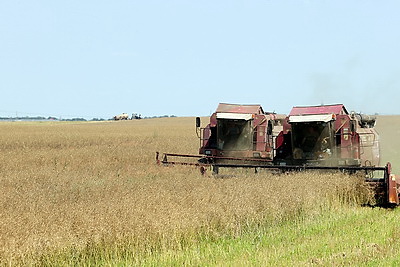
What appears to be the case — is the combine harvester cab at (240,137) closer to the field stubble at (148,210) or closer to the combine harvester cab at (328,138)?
the combine harvester cab at (328,138)

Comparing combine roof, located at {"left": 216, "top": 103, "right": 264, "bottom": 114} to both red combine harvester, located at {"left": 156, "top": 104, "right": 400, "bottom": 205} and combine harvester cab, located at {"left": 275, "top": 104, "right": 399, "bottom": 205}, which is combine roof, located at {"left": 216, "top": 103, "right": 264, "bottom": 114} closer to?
red combine harvester, located at {"left": 156, "top": 104, "right": 400, "bottom": 205}

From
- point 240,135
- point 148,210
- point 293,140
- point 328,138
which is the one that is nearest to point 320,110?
point 328,138

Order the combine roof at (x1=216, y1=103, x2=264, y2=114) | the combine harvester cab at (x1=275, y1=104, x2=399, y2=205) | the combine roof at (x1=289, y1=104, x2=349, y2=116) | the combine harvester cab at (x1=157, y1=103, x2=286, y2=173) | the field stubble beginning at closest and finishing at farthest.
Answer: the field stubble → the combine harvester cab at (x1=275, y1=104, x2=399, y2=205) → the combine roof at (x1=289, y1=104, x2=349, y2=116) → the combine harvester cab at (x1=157, y1=103, x2=286, y2=173) → the combine roof at (x1=216, y1=103, x2=264, y2=114)

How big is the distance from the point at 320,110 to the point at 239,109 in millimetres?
2822

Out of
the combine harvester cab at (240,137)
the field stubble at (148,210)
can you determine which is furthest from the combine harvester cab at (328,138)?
the field stubble at (148,210)

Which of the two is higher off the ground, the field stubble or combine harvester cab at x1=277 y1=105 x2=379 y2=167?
combine harvester cab at x1=277 y1=105 x2=379 y2=167

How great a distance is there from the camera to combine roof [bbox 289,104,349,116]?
1551cm

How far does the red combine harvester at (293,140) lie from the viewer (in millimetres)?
15312

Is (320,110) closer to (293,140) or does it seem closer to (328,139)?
(328,139)

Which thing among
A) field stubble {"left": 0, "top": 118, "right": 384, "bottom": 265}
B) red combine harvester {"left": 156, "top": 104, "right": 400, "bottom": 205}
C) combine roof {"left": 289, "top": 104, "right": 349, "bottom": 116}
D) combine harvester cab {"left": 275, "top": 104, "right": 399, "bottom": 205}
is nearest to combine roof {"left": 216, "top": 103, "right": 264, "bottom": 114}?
red combine harvester {"left": 156, "top": 104, "right": 400, "bottom": 205}

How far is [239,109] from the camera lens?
17.4 m

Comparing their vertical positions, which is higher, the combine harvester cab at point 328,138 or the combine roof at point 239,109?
the combine roof at point 239,109

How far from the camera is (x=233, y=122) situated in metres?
17.0

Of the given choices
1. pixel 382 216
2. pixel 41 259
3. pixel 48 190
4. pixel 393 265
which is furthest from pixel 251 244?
pixel 48 190
